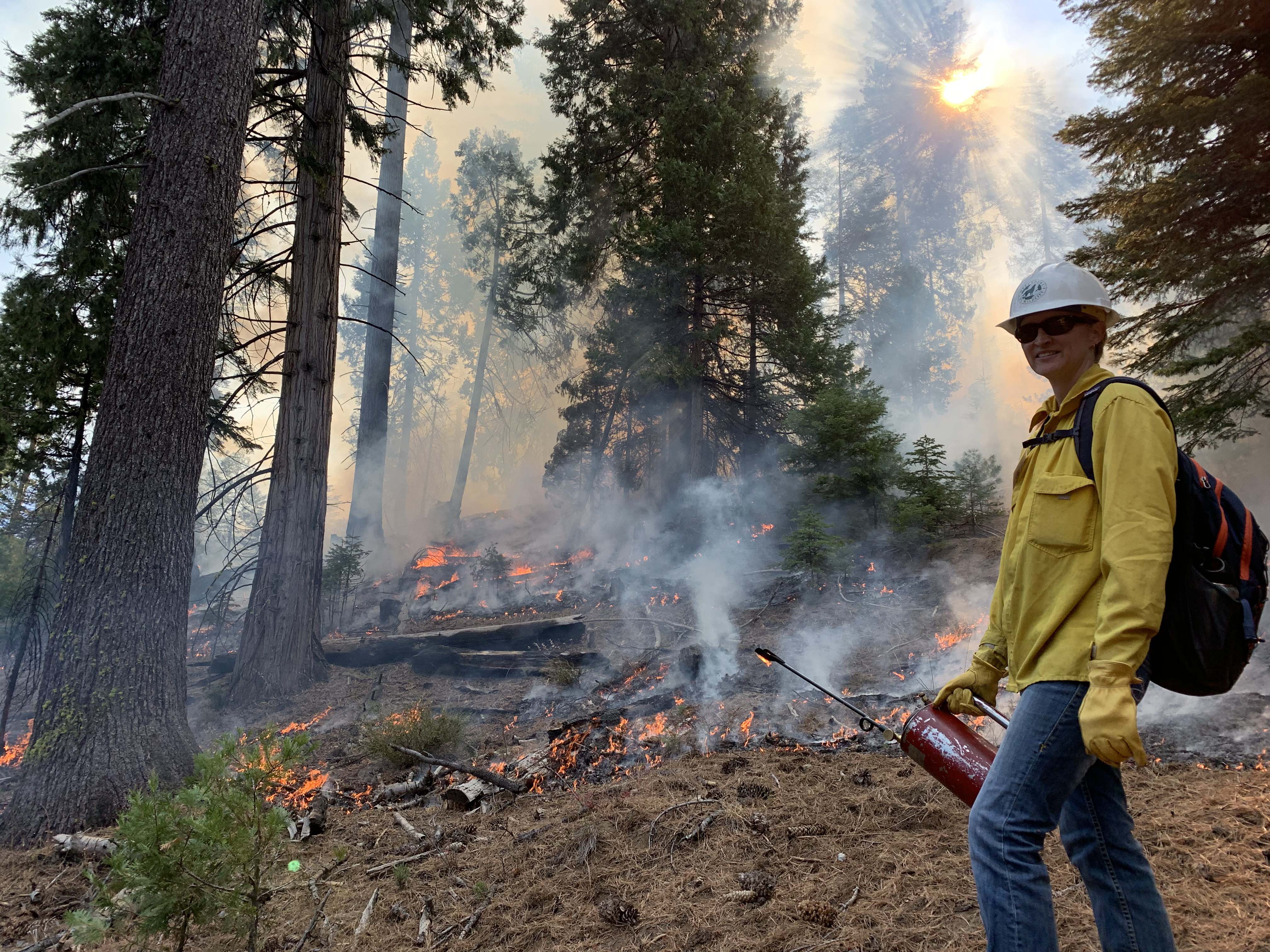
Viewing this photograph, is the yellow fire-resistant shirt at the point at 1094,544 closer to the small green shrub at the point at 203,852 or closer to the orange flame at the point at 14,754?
the small green shrub at the point at 203,852

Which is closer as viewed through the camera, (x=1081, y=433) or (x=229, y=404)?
(x=1081, y=433)

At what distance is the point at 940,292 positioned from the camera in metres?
29.8

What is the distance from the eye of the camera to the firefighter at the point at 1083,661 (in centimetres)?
161

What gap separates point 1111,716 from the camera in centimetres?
157

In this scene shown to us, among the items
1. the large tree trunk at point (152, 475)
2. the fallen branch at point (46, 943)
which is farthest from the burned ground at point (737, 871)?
the large tree trunk at point (152, 475)

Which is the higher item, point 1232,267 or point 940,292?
point 940,292

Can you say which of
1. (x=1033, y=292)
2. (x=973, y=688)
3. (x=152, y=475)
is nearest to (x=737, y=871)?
(x=973, y=688)

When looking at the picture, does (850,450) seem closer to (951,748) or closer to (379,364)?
(951,748)

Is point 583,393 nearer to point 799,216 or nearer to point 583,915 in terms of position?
point 799,216

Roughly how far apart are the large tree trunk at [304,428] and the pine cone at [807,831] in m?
6.74

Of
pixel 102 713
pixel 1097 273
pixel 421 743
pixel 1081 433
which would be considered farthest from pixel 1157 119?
pixel 102 713

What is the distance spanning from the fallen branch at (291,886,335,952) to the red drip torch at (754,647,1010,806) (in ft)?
9.02

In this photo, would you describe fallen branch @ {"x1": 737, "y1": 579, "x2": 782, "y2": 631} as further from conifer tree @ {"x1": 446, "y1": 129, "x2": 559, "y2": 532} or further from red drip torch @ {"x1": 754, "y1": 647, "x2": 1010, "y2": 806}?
conifer tree @ {"x1": 446, "y1": 129, "x2": 559, "y2": 532}

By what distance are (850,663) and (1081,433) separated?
588 cm
